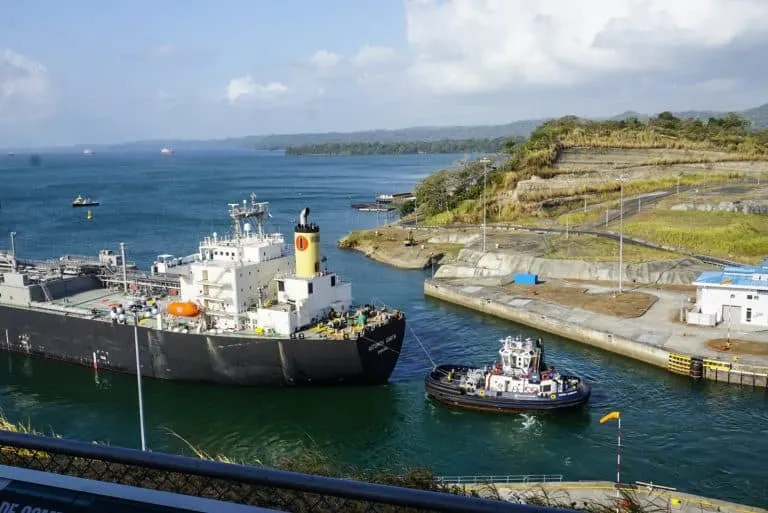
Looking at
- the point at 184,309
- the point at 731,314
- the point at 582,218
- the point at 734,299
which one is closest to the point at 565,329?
the point at 731,314

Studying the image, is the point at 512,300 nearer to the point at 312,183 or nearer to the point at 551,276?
the point at 551,276

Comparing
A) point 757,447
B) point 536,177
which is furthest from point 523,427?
point 536,177

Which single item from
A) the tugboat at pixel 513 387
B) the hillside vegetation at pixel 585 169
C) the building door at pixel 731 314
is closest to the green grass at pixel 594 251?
the building door at pixel 731 314

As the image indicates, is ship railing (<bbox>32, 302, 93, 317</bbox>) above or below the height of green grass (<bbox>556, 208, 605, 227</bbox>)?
below

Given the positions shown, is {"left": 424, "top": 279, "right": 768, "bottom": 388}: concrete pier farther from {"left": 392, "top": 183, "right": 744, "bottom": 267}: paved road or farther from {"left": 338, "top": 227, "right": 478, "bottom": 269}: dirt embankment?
{"left": 338, "top": 227, "right": 478, "bottom": 269}: dirt embankment

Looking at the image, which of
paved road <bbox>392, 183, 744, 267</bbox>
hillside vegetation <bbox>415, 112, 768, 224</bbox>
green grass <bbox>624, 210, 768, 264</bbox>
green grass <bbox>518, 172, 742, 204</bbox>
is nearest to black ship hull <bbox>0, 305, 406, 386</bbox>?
paved road <bbox>392, 183, 744, 267</bbox>

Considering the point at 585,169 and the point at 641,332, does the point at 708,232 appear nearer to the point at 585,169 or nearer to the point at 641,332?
the point at 641,332
